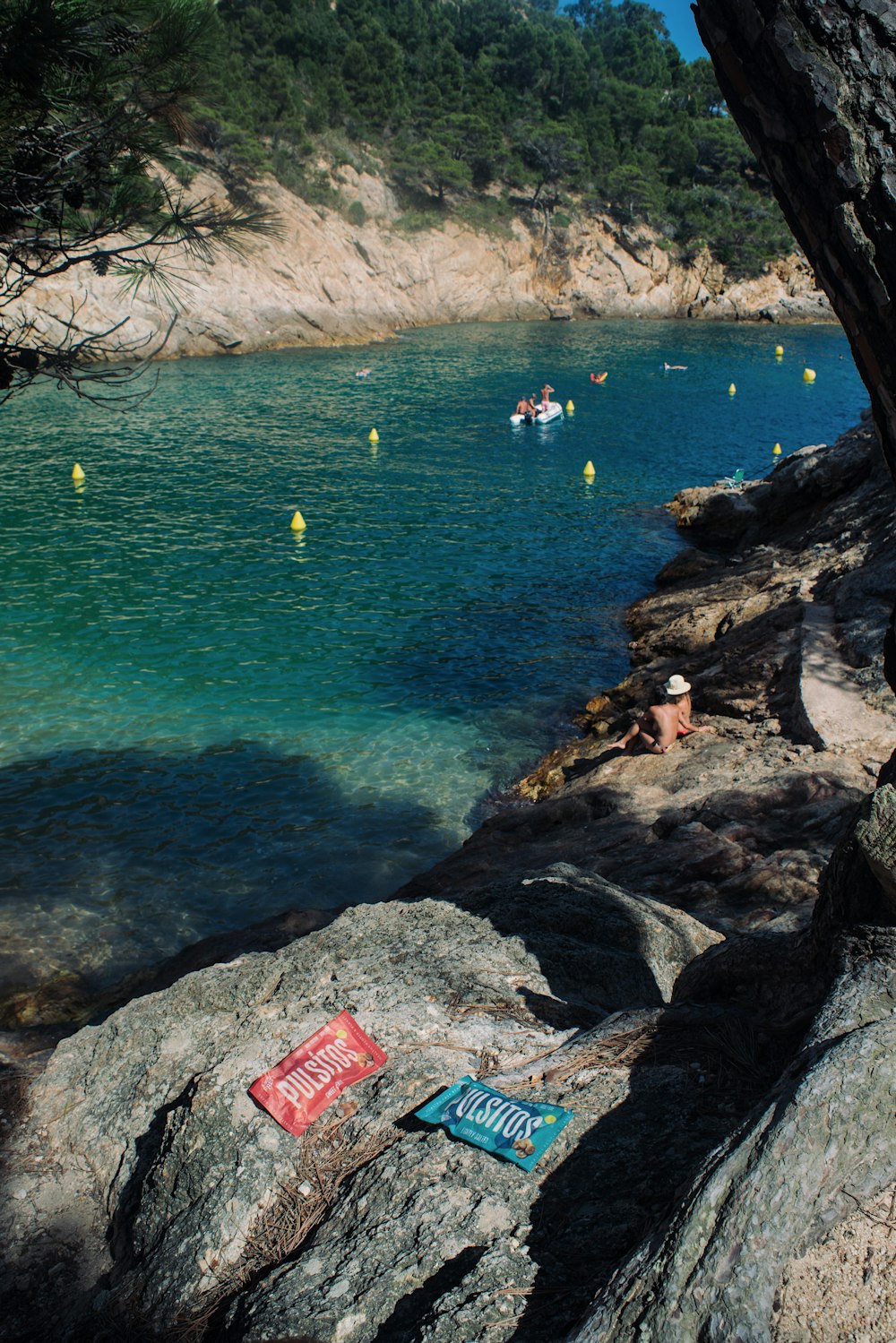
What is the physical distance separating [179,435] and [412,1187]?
30.8m

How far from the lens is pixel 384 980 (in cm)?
485

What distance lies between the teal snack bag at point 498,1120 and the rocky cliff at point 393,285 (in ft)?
129

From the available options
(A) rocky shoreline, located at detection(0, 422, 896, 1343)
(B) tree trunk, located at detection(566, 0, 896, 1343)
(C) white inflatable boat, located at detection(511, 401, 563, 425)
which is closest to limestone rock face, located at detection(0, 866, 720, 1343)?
(A) rocky shoreline, located at detection(0, 422, 896, 1343)

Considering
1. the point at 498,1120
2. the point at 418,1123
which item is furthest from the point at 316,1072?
the point at 498,1120

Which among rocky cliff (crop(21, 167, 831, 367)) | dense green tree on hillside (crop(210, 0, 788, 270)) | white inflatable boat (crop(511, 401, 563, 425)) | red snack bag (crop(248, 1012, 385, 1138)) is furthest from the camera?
dense green tree on hillside (crop(210, 0, 788, 270))

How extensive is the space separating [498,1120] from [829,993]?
1.33 m

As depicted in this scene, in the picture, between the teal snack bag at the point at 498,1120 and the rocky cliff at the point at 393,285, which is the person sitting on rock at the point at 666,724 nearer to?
the teal snack bag at the point at 498,1120

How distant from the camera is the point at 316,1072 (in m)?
4.12

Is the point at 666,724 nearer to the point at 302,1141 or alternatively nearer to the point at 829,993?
the point at 302,1141

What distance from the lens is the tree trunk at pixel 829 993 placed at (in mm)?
2332

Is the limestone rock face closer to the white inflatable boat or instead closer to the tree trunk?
the tree trunk

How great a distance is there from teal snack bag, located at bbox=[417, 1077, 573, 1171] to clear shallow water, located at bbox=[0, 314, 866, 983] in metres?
5.89

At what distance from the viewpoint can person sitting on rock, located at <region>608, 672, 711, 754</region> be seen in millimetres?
10555

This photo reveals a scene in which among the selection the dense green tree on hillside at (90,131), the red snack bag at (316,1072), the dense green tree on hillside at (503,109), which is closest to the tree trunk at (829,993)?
the red snack bag at (316,1072)
